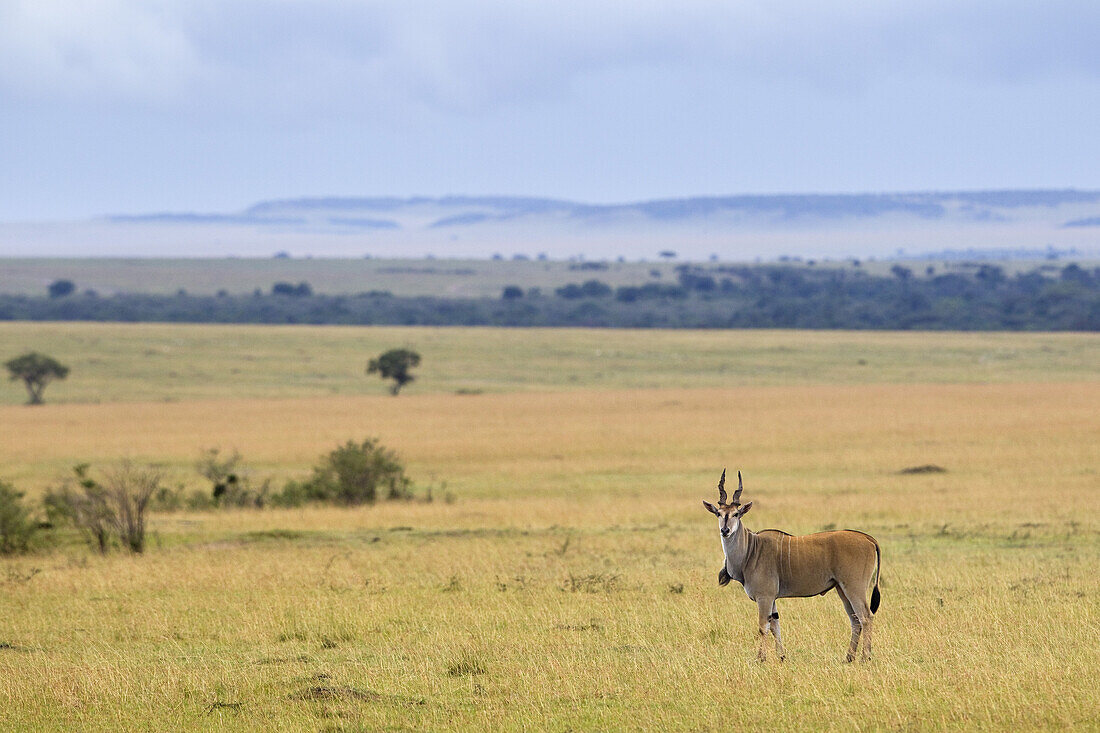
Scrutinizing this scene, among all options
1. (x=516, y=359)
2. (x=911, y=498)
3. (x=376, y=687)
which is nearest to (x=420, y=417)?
(x=911, y=498)

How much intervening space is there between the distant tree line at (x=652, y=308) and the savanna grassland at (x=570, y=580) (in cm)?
7450

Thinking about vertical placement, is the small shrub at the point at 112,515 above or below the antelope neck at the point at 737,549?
below

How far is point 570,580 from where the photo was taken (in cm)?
1762

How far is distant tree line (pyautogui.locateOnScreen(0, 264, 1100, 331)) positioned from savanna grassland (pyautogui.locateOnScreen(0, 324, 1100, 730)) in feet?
244

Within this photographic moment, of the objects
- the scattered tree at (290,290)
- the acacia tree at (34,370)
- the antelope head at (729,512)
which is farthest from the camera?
the scattered tree at (290,290)

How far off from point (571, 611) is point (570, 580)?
245 centimetres

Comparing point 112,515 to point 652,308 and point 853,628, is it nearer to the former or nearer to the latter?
point 853,628

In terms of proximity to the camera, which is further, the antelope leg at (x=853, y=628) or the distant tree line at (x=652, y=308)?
the distant tree line at (x=652, y=308)

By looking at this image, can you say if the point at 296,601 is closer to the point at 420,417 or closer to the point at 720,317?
the point at 420,417

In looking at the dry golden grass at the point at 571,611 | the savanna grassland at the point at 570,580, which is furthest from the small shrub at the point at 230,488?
the dry golden grass at the point at 571,611

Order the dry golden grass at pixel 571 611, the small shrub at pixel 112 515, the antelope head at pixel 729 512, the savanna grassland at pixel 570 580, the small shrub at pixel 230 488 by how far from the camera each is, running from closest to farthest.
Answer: the dry golden grass at pixel 571 611
the savanna grassland at pixel 570 580
the antelope head at pixel 729 512
the small shrub at pixel 112 515
the small shrub at pixel 230 488

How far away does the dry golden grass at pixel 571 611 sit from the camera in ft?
33.6

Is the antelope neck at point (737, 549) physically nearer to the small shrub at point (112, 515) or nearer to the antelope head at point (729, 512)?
the antelope head at point (729, 512)

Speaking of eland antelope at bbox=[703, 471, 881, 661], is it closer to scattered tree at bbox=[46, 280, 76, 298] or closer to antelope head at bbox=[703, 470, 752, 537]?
antelope head at bbox=[703, 470, 752, 537]
